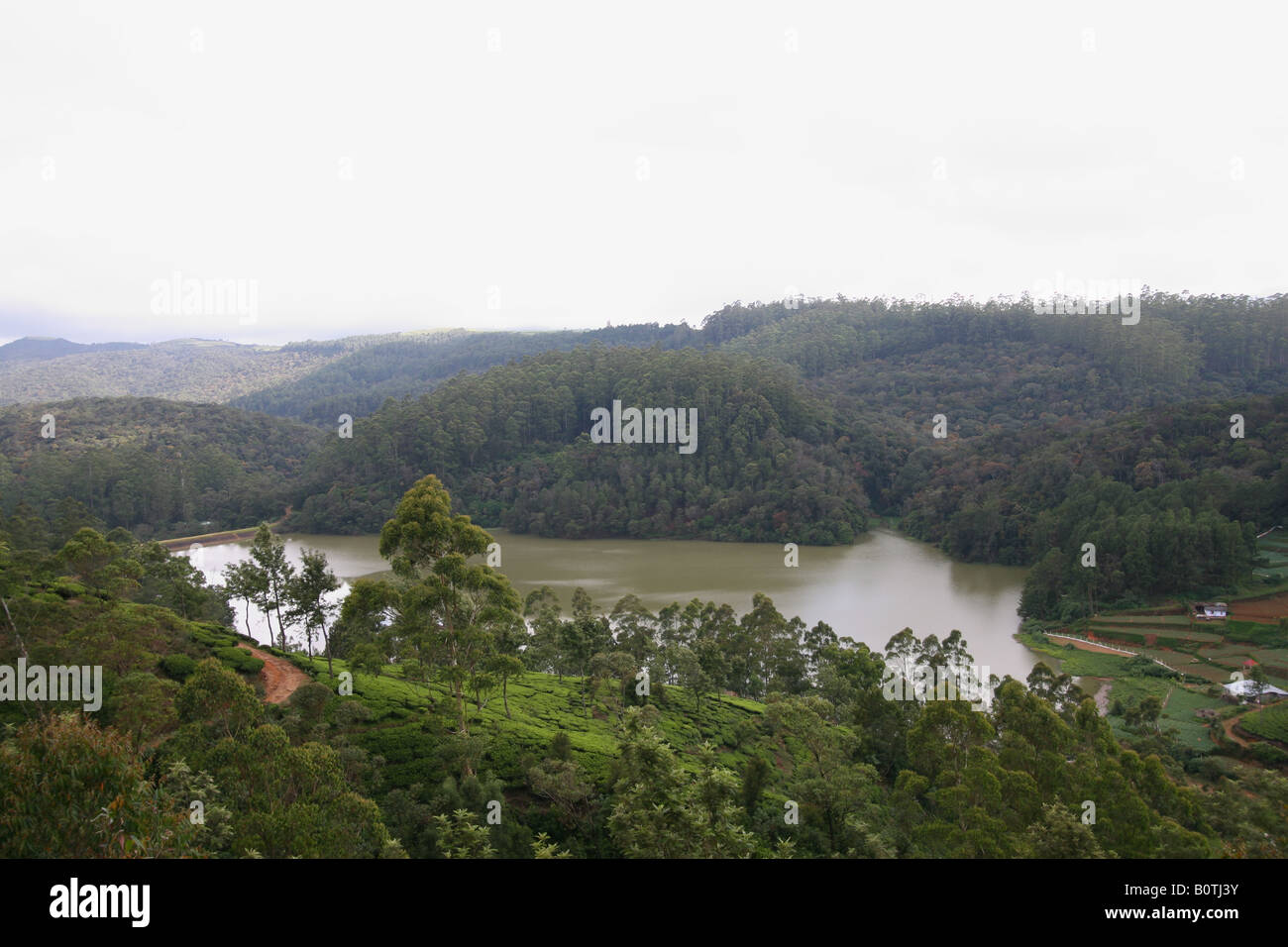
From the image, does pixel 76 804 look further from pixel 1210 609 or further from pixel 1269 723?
pixel 1210 609

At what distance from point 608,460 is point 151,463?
3843cm

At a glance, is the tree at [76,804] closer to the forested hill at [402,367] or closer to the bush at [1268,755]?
the bush at [1268,755]

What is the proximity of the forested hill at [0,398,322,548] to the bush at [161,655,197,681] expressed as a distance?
4370 cm

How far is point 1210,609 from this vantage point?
28.7 m

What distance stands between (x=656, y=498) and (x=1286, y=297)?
84.4m

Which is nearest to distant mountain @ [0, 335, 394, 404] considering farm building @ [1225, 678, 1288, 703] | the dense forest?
the dense forest

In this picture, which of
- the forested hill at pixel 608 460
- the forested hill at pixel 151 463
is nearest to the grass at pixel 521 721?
the forested hill at pixel 608 460

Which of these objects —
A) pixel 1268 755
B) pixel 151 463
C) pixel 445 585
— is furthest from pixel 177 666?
pixel 151 463

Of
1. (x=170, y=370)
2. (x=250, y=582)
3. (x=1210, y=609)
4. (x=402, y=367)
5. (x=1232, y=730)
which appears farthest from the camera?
(x=170, y=370)

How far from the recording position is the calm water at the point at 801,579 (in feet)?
101

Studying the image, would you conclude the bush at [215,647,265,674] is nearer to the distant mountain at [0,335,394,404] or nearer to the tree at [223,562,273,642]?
the tree at [223,562,273,642]
